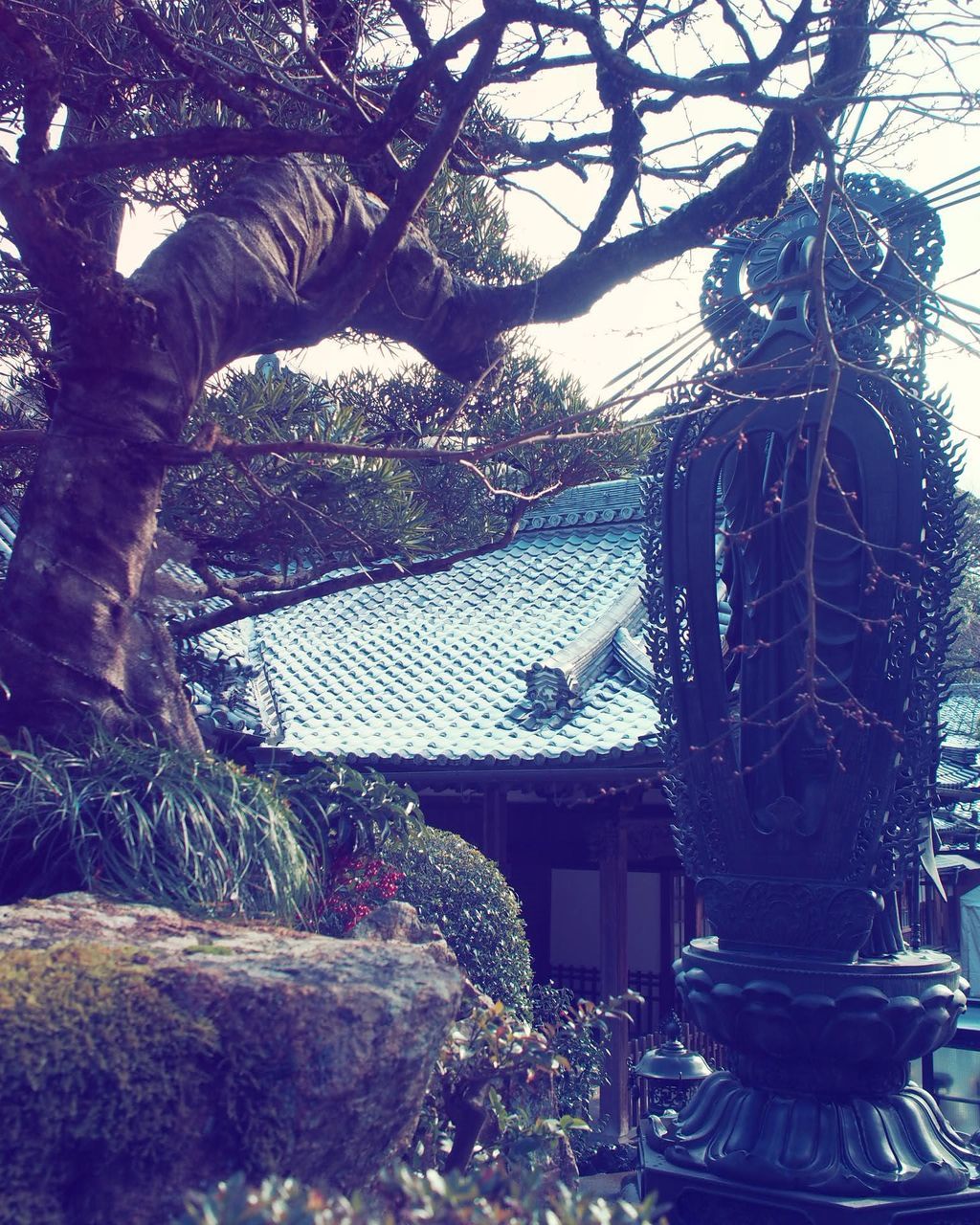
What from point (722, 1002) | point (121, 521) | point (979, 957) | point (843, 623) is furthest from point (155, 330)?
point (979, 957)

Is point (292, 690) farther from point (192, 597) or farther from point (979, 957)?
point (979, 957)

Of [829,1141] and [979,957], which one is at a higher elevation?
[829,1141]

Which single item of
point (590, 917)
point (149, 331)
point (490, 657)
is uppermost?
point (149, 331)

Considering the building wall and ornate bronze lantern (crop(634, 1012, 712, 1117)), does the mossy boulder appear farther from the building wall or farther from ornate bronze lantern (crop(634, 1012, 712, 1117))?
the building wall

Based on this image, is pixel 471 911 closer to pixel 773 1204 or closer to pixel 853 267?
pixel 773 1204

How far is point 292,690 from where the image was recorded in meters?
8.86

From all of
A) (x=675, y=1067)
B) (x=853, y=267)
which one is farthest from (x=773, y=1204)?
(x=853, y=267)

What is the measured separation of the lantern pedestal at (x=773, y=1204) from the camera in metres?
2.77

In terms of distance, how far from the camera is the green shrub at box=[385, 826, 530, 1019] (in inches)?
190

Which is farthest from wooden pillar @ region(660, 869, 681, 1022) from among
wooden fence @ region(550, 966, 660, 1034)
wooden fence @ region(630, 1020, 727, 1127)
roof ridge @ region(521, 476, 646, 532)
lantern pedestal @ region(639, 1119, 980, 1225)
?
lantern pedestal @ region(639, 1119, 980, 1225)

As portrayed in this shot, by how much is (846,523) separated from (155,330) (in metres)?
2.16

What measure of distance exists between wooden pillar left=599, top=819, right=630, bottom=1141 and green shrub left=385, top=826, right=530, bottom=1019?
1736 mm

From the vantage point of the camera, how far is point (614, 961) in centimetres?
713

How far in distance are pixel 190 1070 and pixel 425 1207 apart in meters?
0.37
